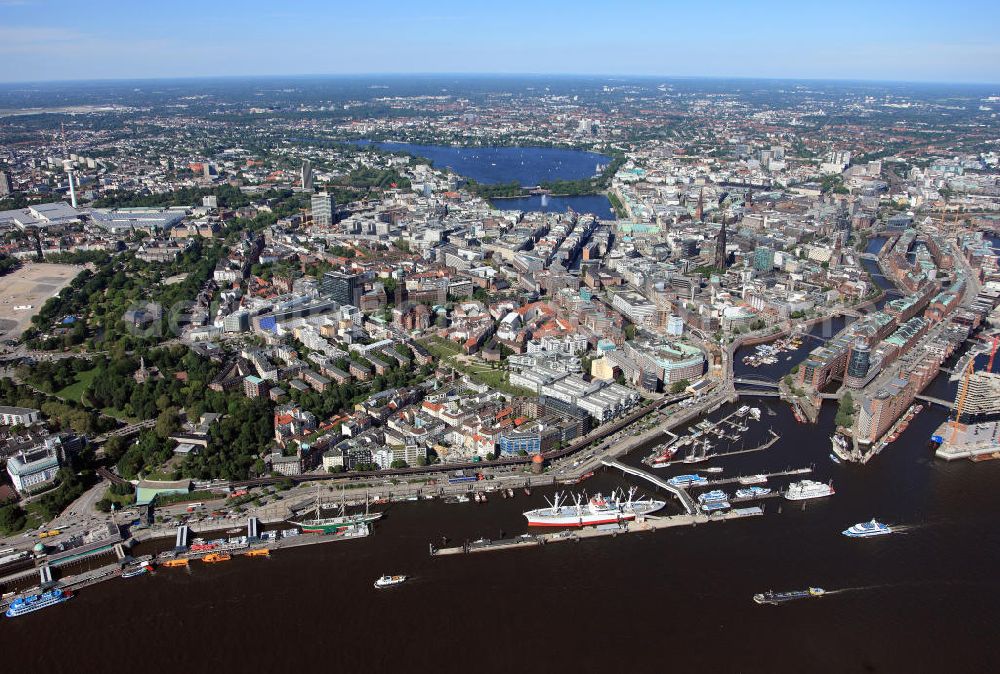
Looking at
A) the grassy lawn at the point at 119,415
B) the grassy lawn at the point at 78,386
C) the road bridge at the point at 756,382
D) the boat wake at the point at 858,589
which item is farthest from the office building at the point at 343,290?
the boat wake at the point at 858,589

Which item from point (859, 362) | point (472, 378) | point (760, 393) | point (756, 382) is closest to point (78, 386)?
point (472, 378)

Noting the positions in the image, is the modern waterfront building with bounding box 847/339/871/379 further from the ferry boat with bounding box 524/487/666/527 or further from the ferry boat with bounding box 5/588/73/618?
the ferry boat with bounding box 5/588/73/618

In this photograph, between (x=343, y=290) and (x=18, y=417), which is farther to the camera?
(x=343, y=290)

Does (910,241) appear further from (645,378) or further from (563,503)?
(563,503)

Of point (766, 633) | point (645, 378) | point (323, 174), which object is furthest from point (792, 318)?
point (323, 174)

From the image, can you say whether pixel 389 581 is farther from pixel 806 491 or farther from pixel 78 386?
pixel 78 386

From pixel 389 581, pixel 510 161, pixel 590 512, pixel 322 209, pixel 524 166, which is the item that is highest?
pixel 510 161

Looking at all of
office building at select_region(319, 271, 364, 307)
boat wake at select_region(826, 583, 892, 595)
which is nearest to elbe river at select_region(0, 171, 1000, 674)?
boat wake at select_region(826, 583, 892, 595)
